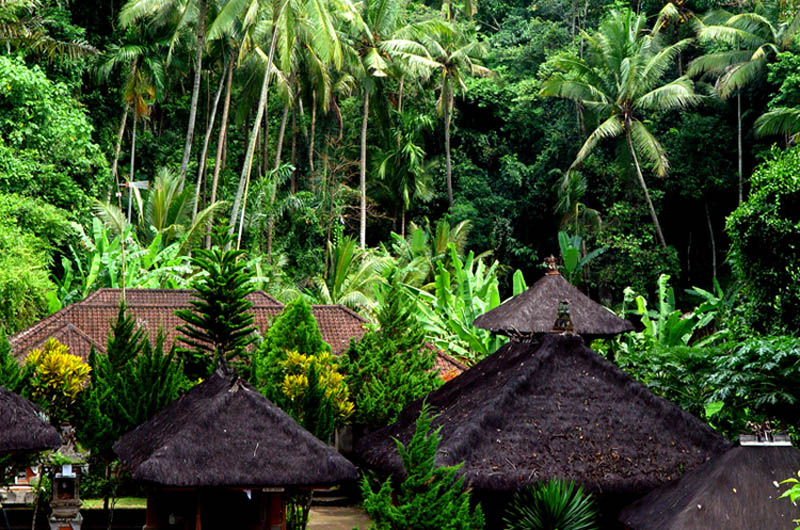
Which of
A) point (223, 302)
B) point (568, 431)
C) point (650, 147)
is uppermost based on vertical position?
point (650, 147)

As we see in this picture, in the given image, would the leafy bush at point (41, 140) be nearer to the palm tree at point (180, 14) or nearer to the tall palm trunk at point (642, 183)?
the palm tree at point (180, 14)

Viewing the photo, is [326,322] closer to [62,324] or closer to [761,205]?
[62,324]

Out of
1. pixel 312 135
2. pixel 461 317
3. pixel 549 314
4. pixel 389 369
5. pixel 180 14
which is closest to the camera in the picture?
pixel 549 314

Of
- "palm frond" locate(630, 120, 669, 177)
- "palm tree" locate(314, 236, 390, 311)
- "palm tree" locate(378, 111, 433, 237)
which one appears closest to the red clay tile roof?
"palm tree" locate(314, 236, 390, 311)

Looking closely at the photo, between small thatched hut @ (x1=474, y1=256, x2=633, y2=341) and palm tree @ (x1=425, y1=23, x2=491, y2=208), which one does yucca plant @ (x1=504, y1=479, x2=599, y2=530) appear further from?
palm tree @ (x1=425, y1=23, x2=491, y2=208)

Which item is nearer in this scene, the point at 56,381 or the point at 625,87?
the point at 56,381

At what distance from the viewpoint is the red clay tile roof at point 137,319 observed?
16375 millimetres

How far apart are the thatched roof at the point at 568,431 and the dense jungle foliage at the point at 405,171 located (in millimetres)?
2627

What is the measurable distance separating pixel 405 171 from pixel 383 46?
4.97 meters

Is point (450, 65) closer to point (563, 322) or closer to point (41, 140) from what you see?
point (41, 140)

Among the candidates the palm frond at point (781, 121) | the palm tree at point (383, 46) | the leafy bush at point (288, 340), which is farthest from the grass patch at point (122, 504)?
the palm frond at point (781, 121)

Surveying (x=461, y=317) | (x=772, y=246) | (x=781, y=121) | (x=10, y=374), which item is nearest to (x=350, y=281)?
(x=461, y=317)

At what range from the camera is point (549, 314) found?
14.7 m

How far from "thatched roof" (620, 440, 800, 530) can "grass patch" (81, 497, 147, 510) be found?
9.44m
